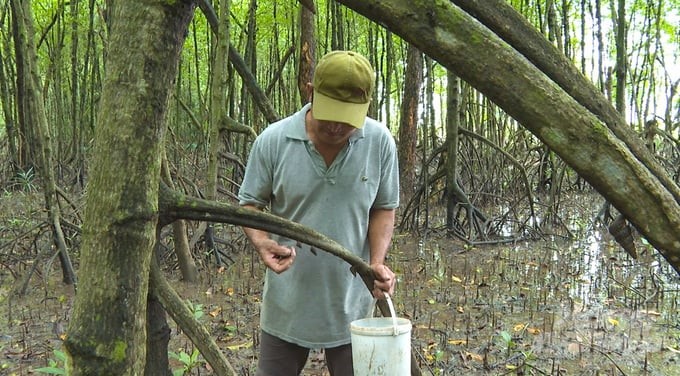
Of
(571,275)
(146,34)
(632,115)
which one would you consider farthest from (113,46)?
(632,115)

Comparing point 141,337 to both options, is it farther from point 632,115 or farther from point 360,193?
point 632,115

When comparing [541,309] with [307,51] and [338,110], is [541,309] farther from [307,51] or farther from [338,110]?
[338,110]

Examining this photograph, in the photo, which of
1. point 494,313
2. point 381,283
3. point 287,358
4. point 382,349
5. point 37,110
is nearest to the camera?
point 382,349

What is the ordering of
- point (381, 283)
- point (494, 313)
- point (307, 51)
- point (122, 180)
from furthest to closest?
point (307, 51) → point (494, 313) → point (381, 283) → point (122, 180)

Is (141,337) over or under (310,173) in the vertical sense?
under

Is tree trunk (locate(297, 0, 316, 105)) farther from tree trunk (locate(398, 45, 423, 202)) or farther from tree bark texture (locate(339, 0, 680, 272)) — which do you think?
tree bark texture (locate(339, 0, 680, 272))

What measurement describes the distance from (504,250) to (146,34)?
18.1ft

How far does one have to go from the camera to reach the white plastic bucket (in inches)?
56.1

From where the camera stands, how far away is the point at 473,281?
16.4 ft

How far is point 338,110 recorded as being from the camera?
1680 mm

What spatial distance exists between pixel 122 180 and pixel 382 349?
72cm

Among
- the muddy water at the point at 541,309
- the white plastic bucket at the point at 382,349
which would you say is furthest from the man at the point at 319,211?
the muddy water at the point at 541,309

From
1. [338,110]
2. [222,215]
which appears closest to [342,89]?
[338,110]

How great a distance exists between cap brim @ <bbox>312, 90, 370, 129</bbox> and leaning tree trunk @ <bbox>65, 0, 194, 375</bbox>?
0.68 meters
